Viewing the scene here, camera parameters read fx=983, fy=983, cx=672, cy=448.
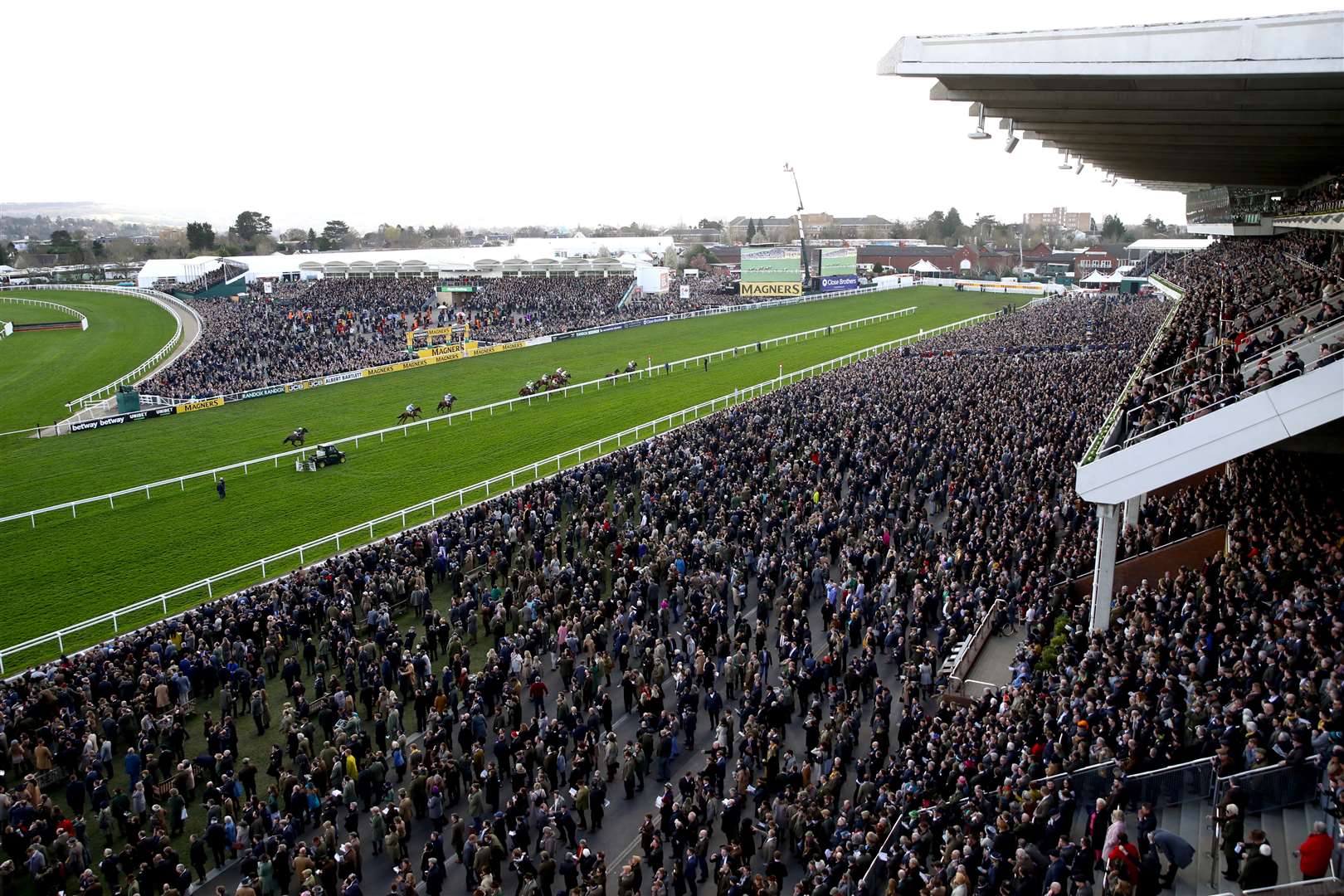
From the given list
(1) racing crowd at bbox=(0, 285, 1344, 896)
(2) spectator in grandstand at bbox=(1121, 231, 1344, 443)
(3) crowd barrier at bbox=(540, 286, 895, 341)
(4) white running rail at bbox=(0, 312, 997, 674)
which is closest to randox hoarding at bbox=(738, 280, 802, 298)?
(3) crowd barrier at bbox=(540, 286, 895, 341)

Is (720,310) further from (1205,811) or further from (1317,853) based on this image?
(1317,853)

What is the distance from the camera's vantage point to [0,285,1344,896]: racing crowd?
8555mm

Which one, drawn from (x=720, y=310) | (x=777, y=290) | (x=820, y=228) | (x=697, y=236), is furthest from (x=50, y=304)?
(x=820, y=228)

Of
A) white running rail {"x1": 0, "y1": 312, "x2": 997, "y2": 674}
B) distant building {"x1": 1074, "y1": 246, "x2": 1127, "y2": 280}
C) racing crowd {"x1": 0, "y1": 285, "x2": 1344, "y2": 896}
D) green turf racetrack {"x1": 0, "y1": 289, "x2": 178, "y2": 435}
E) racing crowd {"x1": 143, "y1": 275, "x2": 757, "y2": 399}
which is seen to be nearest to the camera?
racing crowd {"x1": 0, "y1": 285, "x2": 1344, "y2": 896}

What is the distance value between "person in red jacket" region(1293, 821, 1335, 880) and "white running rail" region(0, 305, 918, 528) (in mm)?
22716

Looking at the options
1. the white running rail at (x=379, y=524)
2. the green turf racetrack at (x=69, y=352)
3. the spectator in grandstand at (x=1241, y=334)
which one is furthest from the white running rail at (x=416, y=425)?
the spectator in grandstand at (x=1241, y=334)

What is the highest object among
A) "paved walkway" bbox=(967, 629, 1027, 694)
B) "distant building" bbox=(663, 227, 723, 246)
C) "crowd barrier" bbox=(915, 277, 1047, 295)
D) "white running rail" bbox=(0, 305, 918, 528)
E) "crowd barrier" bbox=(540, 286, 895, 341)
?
"distant building" bbox=(663, 227, 723, 246)

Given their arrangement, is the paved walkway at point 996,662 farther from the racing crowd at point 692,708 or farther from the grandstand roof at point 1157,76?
the grandstand roof at point 1157,76

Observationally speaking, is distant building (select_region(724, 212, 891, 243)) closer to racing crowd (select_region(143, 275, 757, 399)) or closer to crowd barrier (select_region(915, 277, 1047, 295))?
crowd barrier (select_region(915, 277, 1047, 295))

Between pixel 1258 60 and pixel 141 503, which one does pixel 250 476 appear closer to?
pixel 141 503

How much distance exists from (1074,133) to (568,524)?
11.5 meters

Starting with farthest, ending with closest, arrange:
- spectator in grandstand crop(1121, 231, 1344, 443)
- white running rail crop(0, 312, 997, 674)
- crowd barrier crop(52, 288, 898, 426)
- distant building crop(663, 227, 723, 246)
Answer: distant building crop(663, 227, 723, 246)
crowd barrier crop(52, 288, 898, 426)
white running rail crop(0, 312, 997, 674)
spectator in grandstand crop(1121, 231, 1344, 443)

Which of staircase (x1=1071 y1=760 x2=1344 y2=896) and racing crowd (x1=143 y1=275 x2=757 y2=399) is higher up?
racing crowd (x1=143 y1=275 x2=757 y2=399)

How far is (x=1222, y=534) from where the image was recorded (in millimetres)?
13250
